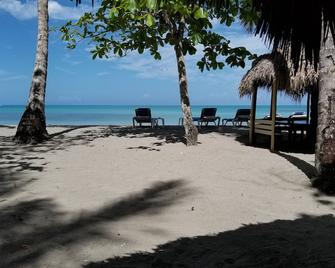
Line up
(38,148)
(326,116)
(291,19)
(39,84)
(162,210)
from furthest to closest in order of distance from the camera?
1. (39,84)
2. (38,148)
3. (326,116)
4. (162,210)
5. (291,19)

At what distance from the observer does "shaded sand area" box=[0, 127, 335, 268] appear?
375 cm

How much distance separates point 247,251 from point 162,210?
72.3 inches

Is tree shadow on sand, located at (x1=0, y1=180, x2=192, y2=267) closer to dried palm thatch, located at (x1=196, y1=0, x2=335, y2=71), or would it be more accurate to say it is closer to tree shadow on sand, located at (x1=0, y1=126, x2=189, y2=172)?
dried palm thatch, located at (x1=196, y1=0, x2=335, y2=71)

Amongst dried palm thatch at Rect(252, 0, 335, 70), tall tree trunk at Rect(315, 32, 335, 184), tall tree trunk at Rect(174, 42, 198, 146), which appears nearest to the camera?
dried palm thatch at Rect(252, 0, 335, 70)

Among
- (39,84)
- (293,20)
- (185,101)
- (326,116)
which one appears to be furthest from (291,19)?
(39,84)

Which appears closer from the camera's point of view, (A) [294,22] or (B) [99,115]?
(A) [294,22]

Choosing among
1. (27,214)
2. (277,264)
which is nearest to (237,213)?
(277,264)

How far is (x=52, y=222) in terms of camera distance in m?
4.74

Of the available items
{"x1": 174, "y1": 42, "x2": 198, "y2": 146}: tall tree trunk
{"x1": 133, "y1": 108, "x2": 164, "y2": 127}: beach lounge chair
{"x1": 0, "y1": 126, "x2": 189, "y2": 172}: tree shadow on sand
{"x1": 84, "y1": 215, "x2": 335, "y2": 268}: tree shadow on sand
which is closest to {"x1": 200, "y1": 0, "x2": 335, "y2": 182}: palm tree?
{"x1": 84, "y1": 215, "x2": 335, "y2": 268}: tree shadow on sand

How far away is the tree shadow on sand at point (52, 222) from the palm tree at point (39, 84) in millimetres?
6188

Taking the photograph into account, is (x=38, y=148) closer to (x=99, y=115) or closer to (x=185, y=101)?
(x=185, y=101)

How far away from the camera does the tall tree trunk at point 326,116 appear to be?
6.44 meters

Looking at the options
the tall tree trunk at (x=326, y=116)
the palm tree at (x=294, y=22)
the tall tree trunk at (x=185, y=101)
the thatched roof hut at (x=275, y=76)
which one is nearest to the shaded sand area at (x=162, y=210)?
the tall tree trunk at (x=326, y=116)

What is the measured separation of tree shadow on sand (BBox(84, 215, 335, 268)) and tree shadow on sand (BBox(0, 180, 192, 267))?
1.92 feet
